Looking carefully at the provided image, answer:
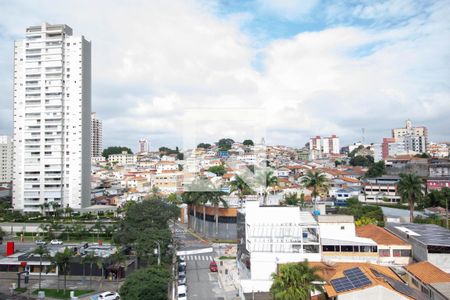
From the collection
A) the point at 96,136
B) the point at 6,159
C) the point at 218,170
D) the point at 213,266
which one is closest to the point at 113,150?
the point at 96,136

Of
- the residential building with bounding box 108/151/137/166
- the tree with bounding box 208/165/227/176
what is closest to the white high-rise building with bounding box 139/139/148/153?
the residential building with bounding box 108/151/137/166

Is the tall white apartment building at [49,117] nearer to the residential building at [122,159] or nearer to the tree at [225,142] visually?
the tree at [225,142]

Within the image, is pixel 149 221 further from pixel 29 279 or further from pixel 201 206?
pixel 201 206

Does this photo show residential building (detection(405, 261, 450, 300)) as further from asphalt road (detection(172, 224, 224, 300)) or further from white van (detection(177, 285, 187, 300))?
white van (detection(177, 285, 187, 300))

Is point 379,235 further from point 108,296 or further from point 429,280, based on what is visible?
point 108,296

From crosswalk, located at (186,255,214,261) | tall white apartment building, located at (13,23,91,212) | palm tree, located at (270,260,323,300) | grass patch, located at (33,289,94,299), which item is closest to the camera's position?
palm tree, located at (270,260,323,300)

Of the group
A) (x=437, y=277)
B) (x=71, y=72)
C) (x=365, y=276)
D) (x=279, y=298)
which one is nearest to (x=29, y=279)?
(x=279, y=298)
